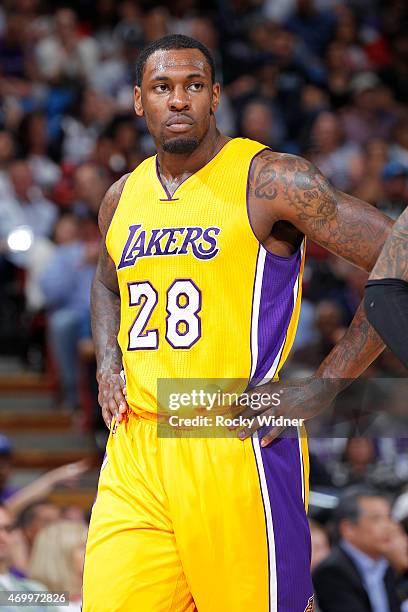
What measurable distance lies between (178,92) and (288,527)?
1.46m

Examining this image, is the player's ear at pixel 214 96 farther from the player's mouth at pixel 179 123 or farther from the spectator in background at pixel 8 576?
the spectator in background at pixel 8 576

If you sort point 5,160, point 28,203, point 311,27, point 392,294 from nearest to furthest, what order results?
point 392,294 → point 28,203 → point 5,160 → point 311,27

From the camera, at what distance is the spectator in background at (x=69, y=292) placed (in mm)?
8578

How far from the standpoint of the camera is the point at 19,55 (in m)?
11.4

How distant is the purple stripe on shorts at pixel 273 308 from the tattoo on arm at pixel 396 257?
27.4 inches

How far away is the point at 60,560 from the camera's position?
18.4ft

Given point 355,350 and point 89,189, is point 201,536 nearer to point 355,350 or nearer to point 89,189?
point 355,350

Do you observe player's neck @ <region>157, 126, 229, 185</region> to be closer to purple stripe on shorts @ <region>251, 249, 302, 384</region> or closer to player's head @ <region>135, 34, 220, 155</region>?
player's head @ <region>135, 34, 220, 155</region>

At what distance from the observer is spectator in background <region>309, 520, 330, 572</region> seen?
20.9 feet

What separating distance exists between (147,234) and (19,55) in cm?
804

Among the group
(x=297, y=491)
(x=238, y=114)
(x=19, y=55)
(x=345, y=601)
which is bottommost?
(x=345, y=601)

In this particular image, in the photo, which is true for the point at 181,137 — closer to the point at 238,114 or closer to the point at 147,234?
Result: the point at 147,234

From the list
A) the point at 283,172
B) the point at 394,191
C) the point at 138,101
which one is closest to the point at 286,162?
the point at 283,172

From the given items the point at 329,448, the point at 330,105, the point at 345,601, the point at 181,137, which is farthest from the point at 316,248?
the point at 181,137
